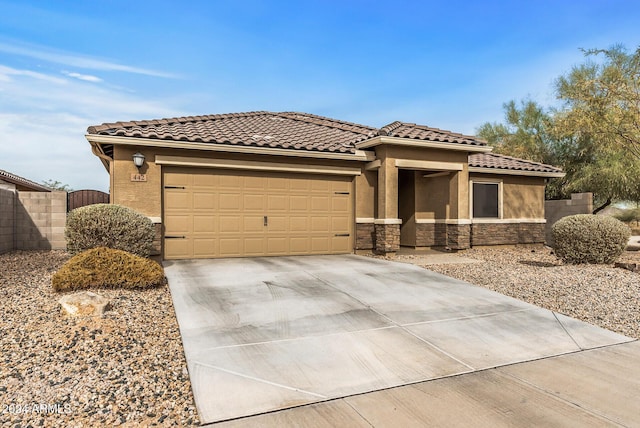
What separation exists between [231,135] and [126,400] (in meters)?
8.85

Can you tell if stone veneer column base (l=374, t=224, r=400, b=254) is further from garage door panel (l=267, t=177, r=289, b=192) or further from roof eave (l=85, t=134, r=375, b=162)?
garage door panel (l=267, t=177, r=289, b=192)

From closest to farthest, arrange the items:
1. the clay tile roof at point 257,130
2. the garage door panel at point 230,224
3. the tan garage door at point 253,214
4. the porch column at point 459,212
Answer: the clay tile roof at point 257,130
the tan garage door at point 253,214
the garage door panel at point 230,224
the porch column at point 459,212

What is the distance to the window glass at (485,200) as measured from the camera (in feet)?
47.4

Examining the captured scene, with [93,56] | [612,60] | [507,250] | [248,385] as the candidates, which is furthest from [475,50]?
[248,385]

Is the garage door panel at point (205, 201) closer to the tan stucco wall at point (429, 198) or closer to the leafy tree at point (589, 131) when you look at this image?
the tan stucco wall at point (429, 198)

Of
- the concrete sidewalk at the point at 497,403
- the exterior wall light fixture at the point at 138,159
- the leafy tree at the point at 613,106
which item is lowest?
the concrete sidewalk at the point at 497,403

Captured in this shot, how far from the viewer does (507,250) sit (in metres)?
14.3

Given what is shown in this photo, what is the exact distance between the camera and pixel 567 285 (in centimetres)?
775

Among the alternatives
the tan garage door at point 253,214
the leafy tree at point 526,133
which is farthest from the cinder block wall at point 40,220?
the leafy tree at point 526,133

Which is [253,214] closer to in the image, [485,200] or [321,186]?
[321,186]

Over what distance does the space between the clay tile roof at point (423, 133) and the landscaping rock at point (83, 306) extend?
8595 mm

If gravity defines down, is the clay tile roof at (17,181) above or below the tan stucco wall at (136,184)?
above

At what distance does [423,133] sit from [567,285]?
627 centimetres

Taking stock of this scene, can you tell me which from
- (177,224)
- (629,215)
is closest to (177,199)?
(177,224)
